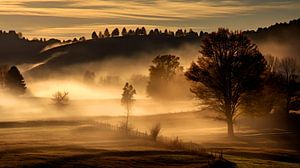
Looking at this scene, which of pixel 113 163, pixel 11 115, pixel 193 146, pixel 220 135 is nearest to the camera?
pixel 113 163

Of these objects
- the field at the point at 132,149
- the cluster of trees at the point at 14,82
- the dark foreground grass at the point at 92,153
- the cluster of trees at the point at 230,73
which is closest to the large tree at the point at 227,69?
the cluster of trees at the point at 230,73

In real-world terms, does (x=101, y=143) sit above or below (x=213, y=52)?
below

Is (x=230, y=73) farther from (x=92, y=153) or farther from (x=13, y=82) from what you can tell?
(x=13, y=82)

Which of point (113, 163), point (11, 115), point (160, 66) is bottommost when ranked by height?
point (113, 163)

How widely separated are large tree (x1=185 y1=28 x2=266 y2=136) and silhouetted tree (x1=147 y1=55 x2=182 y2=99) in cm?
8054

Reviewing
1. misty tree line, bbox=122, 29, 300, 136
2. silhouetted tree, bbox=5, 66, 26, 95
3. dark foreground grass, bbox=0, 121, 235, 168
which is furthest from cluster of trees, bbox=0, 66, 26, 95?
misty tree line, bbox=122, 29, 300, 136

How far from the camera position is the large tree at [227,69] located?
7812 centimetres

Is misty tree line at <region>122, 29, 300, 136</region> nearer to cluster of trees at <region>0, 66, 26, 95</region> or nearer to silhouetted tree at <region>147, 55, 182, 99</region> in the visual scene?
silhouetted tree at <region>147, 55, 182, 99</region>

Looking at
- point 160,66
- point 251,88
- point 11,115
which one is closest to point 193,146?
point 251,88

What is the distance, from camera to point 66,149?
60.2 meters

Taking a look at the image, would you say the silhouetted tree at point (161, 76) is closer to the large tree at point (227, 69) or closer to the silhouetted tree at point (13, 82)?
the silhouetted tree at point (13, 82)

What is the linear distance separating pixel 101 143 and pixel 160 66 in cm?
9606

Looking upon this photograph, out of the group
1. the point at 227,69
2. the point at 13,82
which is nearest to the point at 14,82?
the point at 13,82

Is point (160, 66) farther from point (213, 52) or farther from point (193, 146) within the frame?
point (193, 146)
